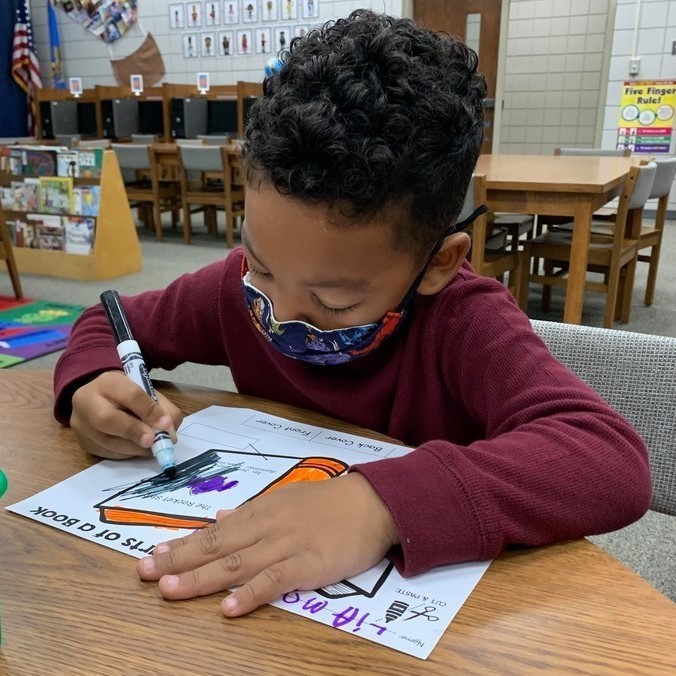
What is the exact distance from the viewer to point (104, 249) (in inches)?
147

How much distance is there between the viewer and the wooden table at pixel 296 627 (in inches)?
15.2

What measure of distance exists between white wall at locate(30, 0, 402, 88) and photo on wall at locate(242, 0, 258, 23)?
5 cm

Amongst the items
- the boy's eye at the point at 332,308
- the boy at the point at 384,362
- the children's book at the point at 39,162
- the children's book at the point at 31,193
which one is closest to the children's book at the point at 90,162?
the children's book at the point at 39,162

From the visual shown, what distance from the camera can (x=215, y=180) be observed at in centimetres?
589

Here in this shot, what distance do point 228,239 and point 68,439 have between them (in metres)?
4.16

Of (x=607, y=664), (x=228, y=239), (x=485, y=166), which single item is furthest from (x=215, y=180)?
(x=607, y=664)

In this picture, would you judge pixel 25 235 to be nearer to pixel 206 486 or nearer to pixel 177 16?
pixel 206 486

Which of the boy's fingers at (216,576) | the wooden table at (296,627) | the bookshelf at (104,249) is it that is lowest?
the bookshelf at (104,249)

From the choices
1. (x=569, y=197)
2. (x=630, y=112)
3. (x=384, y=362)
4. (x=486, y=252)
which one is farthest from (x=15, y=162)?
(x=630, y=112)

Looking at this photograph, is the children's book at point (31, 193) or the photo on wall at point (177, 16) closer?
the children's book at point (31, 193)

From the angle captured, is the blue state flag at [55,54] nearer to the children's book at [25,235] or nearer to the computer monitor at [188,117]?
the computer monitor at [188,117]

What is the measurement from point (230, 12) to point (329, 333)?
274 inches

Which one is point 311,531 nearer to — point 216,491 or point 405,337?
point 216,491

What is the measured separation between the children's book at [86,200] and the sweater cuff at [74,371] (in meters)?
3.12
